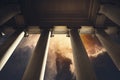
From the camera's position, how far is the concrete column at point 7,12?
10578 millimetres

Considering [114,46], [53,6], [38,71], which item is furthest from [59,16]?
[38,71]

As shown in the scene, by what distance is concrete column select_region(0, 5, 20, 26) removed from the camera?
10.6 metres

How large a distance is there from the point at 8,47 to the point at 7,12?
1902mm

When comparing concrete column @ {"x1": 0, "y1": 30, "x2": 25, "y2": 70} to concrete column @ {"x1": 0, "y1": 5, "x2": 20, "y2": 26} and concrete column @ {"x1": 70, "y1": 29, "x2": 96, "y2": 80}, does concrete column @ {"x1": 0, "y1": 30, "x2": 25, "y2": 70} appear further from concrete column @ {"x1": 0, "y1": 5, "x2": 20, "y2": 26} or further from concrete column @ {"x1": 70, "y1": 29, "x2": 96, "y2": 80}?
concrete column @ {"x1": 70, "y1": 29, "x2": 96, "y2": 80}

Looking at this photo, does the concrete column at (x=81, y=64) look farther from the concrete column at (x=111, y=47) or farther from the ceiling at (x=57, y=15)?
the ceiling at (x=57, y=15)

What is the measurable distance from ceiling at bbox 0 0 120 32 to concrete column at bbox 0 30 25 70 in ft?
3.26

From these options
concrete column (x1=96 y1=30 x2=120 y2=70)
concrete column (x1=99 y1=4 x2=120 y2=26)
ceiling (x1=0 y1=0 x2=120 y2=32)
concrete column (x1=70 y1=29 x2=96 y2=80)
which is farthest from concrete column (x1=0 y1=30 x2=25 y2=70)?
concrete column (x1=99 y1=4 x2=120 y2=26)

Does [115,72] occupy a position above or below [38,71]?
below

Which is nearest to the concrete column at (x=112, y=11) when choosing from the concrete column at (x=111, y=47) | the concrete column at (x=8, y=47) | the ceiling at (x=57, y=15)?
the ceiling at (x=57, y=15)

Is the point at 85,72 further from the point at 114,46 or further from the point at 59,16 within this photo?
the point at 59,16

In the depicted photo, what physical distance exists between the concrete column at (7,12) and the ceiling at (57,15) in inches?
21.3

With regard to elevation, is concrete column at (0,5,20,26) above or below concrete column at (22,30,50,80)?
above

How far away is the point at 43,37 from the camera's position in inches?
477

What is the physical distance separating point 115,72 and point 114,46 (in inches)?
281
